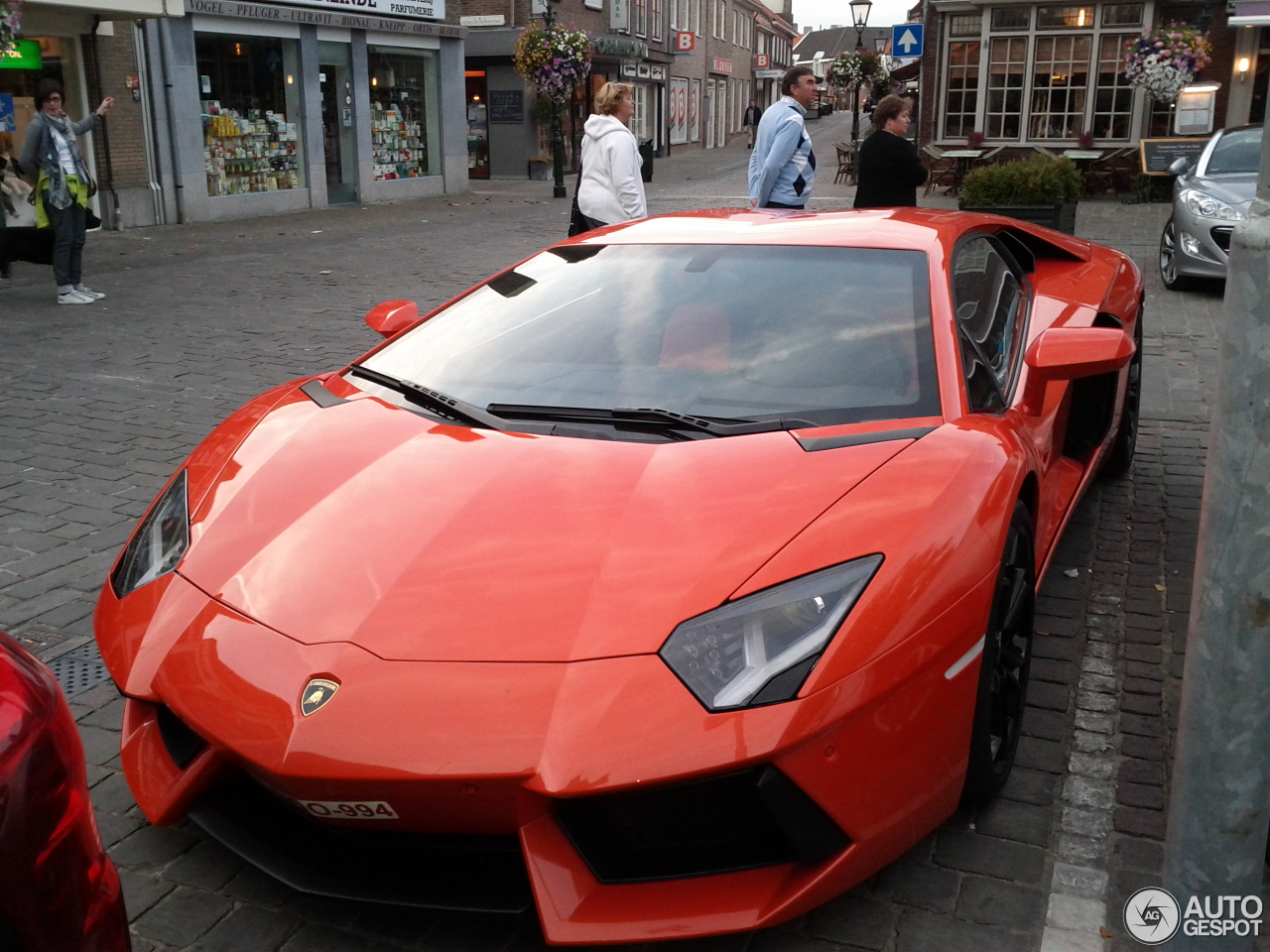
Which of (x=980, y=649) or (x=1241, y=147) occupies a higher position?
(x=1241, y=147)

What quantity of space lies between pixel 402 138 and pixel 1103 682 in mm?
22211

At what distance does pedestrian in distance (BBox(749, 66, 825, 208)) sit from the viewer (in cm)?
779

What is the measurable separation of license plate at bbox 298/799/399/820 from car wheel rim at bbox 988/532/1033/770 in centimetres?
128

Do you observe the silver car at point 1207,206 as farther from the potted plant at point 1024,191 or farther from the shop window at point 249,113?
the shop window at point 249,113

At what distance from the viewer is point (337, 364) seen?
7672 mm

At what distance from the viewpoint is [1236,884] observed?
1929mm

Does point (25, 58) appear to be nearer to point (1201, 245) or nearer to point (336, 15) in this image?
point (336, 15)

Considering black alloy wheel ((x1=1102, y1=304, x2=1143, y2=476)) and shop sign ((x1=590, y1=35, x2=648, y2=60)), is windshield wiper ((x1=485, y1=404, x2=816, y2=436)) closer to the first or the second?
black alloy wheel ((x1=1102, y1=304, x2=1143, y2=476))

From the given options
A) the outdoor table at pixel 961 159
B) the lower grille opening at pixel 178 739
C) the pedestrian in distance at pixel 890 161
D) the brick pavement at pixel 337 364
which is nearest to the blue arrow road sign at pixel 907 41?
the outdoor table at pixel 961 159

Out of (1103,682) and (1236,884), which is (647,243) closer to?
(1103,682)

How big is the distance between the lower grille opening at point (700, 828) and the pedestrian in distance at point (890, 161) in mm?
6957

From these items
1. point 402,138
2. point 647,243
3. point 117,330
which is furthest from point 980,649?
point 402,138

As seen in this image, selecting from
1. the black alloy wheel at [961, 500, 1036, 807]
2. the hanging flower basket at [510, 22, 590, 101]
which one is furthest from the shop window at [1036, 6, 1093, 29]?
the black alloy wheel at [961, 500, 1036, 807]

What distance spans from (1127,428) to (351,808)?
13.5 ft
